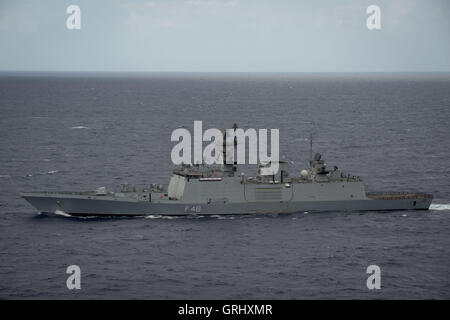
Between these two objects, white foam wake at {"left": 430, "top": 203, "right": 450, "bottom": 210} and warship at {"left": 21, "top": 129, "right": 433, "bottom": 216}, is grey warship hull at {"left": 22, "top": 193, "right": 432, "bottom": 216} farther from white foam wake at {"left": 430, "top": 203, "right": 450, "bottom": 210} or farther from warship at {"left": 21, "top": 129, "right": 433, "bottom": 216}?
white foam wake at {"left": 430, "top": 203, "right": 450, "bottom": 210}

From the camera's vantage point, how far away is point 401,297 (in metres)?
41.5

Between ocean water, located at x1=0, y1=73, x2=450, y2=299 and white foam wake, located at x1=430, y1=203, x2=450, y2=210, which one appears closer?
ocean water, located at x1=0, y1=73, x2=450, y2=299

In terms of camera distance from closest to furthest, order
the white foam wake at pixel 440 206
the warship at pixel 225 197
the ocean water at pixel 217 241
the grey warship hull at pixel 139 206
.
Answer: the ocean water at pixel 217 241, the grey warship hull at pixel 139 206, the warship at pixel 225 197, the white foam wake at pixel 440 206

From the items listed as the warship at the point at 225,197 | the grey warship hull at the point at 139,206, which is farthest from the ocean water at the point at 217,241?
the warship at the point at 225,197

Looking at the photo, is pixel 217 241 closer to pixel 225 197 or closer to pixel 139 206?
pixel 225 197

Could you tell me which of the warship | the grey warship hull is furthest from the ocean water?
the warship

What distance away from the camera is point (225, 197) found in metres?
60.3

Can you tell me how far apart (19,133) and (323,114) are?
7476 cm

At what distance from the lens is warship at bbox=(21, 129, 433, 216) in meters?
59.7

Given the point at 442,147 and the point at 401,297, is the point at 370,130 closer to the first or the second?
the point at 442,147

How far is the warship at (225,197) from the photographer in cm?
5972

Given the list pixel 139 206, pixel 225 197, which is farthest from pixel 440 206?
pixel 139 206

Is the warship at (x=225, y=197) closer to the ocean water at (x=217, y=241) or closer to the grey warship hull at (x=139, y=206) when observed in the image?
the grey warship hull at (x=139, y=206)
